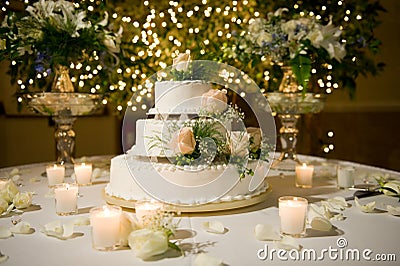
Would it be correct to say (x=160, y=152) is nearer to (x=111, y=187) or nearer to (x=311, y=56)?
(x=111, y=187)

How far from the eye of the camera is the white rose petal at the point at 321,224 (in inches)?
48.4

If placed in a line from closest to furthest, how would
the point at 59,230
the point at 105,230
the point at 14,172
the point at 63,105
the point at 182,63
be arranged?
the point at 105,230, the point at 59,230, the point at 182,63, the point at 63,105, the point at 14,172

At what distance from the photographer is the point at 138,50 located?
10.00 feet

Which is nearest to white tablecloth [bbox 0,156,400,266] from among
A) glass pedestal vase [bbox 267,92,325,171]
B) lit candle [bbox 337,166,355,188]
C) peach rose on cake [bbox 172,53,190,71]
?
lit candle [bbox 337,166,355,188]

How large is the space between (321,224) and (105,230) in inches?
24.1

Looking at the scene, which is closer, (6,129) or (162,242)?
(162,242)

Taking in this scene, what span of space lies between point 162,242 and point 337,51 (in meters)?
1.57

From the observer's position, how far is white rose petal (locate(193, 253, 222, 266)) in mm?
944

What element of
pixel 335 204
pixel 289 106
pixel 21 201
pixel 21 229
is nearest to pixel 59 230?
pixel 21 229

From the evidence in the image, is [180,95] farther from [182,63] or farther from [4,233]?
[4,233]

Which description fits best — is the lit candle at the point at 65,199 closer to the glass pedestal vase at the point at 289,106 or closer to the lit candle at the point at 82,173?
the lit candle at the point at 82,173

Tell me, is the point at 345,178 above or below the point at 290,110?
below

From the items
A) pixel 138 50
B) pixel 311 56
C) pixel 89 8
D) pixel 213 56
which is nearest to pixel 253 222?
pixel 311 56

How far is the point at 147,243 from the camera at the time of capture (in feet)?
3.28
